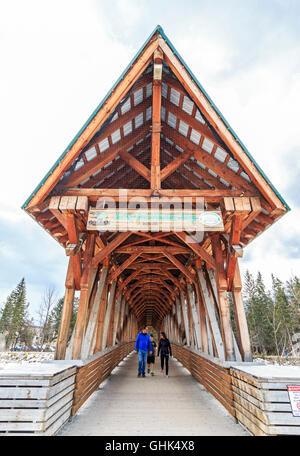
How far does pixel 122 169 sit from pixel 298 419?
18.9 feet

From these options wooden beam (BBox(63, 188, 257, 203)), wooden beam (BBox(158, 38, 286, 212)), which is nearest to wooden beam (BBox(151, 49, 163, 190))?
wooden beam (BBox(63, 188, 257, 203))

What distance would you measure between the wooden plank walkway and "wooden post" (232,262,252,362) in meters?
1.08

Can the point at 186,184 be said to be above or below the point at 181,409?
above

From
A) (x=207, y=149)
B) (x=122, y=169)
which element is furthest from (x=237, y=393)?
(x=122, y=169)

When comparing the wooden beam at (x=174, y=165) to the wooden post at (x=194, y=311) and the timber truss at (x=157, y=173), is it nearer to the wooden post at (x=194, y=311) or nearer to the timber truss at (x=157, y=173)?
the timber truss at (x=157, y=173)

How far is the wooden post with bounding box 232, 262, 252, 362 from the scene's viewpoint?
4734 mm

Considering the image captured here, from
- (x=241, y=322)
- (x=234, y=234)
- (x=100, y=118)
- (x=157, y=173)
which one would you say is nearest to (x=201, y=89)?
(x=157, y=173)

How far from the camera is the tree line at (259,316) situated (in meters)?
35.8

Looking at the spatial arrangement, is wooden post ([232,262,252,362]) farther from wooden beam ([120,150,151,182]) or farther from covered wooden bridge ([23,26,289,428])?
wooden beam ([120,150,151,182])

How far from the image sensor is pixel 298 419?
275cm

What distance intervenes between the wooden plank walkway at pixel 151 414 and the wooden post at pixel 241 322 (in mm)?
1078

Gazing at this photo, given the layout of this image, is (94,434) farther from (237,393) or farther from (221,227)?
(221,227)

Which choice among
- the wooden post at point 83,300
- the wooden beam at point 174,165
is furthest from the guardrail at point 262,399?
the wooden beam at point 174,165
